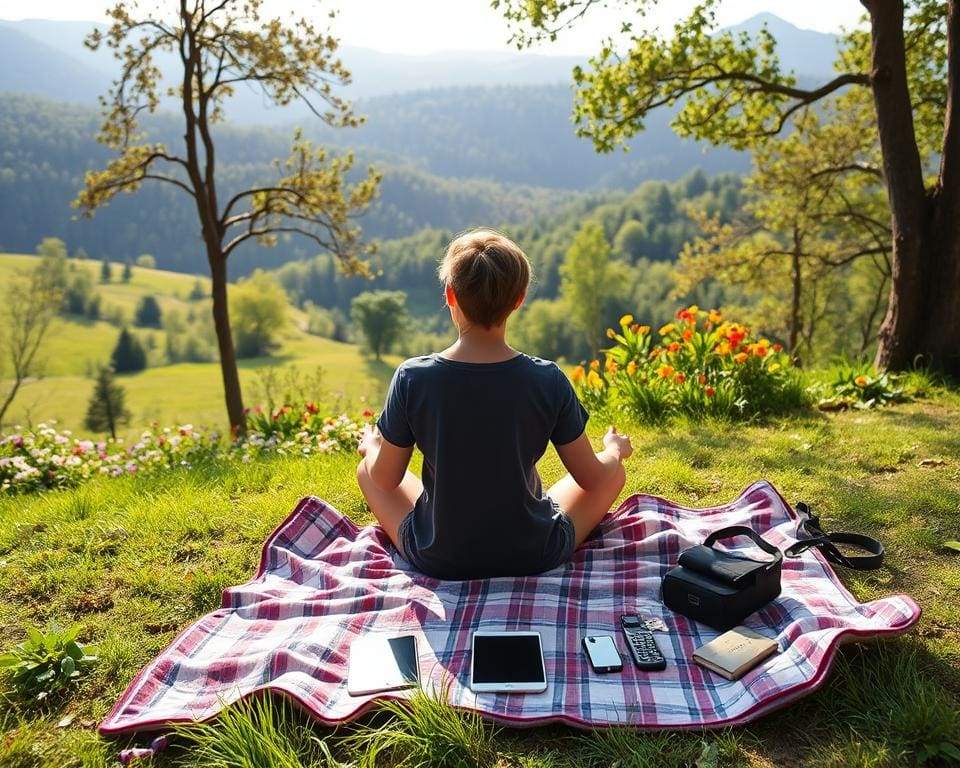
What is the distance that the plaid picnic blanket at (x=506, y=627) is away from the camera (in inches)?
96.7

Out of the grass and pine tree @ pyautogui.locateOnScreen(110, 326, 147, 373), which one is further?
pine tree @ pyautogui.locateOnScreen(110, 326, 147, 373)

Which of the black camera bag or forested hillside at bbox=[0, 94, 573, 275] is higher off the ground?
forested hillside at bbox=[0, 94, 573, 275]

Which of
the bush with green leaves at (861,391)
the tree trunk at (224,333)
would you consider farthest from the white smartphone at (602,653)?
the tree trunk at (224,333)

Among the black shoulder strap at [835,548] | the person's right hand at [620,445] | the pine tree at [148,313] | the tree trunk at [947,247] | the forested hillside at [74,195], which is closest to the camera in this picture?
the black shoulder strap at [835,548]

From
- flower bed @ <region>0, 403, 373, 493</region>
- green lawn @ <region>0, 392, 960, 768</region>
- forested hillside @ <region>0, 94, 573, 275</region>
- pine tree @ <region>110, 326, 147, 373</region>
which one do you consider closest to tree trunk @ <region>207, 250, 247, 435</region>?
flower bed @ <region>0, 403, 373, 493</region>

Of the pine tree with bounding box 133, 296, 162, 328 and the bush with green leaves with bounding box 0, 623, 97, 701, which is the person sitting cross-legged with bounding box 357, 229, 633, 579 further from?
the pine tree with bounding box 133, 296, 162, 328

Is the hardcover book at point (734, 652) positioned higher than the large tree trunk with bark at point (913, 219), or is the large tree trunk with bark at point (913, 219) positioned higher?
the large tree trunk with bark at point (913, 219)

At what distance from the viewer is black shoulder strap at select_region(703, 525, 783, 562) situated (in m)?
3.21

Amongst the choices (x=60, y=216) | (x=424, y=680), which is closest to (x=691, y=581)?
(x=424, y=680)

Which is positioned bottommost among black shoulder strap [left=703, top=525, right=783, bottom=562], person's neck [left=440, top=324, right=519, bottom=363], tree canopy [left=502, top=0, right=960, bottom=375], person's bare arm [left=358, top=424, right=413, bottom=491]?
black shoulder strap [left=703, top=525, right=783, bottom=562]

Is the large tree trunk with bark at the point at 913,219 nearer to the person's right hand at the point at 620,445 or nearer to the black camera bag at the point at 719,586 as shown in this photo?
Result: the person's right hand at the point at 620,445

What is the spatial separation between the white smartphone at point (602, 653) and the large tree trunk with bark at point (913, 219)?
567cm

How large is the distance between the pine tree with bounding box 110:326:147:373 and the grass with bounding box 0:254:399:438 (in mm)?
1493

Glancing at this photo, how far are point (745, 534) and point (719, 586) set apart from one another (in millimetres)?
505
